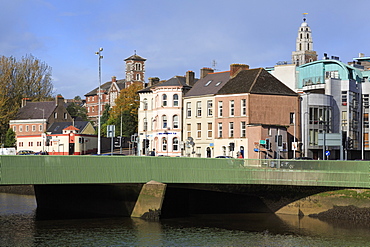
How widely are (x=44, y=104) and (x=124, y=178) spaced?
303 ft

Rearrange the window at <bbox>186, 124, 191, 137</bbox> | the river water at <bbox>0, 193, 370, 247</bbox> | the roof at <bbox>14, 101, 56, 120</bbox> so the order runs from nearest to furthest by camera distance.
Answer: the river water at <bbox>0, 193, 370, 247</bbox> → the window at <bbox>186, 124, 191, 137</bbox> → the roof at <bbox>14, 101, 56, 120</bbox>

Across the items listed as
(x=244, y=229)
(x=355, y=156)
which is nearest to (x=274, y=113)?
(x=355, y=156)

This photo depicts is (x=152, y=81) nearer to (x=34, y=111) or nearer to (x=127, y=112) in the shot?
(x=127, y=112)

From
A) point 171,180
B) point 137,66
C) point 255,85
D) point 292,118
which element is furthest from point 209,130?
point 137,66

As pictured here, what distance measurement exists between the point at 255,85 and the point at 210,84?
977cm

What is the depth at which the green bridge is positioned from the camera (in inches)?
1677

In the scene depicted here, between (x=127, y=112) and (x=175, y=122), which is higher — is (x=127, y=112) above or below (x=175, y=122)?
above

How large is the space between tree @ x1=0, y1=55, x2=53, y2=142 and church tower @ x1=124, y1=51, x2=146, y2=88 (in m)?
53.6

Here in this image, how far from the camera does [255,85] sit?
82.9 metres

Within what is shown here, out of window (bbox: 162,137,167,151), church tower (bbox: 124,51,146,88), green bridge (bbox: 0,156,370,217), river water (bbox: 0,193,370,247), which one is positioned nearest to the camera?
river water (bbox: 0,193,370,247)

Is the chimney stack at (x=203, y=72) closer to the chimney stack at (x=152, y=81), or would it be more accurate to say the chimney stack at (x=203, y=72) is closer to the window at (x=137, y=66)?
the chimney stack at (x=152, y=81)

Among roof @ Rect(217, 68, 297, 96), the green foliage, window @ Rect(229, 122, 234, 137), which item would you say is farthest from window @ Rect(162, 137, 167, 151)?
the green foliage

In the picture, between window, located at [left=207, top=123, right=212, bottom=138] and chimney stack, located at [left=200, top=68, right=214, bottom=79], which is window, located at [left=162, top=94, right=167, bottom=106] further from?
window, located at [left=207, top=123, right=212, bottom=138]

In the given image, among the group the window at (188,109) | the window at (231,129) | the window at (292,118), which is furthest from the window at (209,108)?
the window at (292,118)
